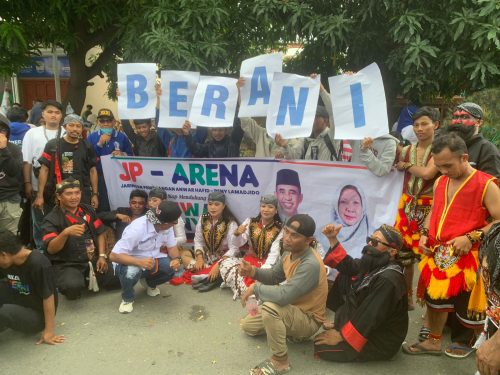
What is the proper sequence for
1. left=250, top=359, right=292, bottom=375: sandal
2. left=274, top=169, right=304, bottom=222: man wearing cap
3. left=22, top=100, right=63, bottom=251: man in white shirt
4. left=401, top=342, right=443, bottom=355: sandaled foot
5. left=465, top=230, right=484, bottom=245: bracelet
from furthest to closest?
left=22, top=100, right=63, bottom=251: man in white shirt < left=274, top=169, right=304, bottom=222: man wearing cap < left=401, top=342, right=443, bottom=355: sandaled foot < left=250, top=359, right=292, bottom=375: sandal < left=465, top=230, right=484, bottom=245: bracelet

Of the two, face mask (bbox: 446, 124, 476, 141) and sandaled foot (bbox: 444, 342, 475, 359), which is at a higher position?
face mask (bbox: 446, 124, 476, 141)

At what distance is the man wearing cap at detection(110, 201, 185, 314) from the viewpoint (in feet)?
13.7

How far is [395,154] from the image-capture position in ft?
13.5

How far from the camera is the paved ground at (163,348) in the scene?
3.30m

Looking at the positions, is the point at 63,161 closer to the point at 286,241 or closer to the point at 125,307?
the point at 125,307

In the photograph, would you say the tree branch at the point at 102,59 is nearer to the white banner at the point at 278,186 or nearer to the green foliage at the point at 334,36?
the green foliage at the point at 334,36

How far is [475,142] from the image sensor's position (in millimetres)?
3545

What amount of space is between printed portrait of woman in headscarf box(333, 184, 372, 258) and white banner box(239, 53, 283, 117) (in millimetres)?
1174

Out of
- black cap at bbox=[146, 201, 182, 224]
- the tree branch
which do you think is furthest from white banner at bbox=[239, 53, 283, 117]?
the tree branch

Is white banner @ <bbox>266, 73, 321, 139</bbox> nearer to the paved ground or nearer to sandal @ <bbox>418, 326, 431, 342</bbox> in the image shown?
the paved ground

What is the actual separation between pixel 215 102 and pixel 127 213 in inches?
66.0

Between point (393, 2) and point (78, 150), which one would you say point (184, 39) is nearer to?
point (78, 150)

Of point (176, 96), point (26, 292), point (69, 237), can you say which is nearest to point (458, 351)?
point (26, 292)

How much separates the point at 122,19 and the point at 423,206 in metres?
4.81
